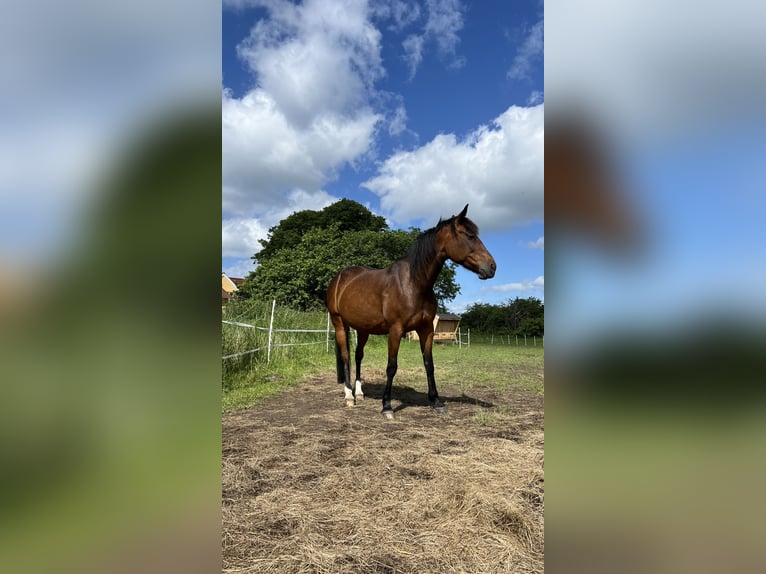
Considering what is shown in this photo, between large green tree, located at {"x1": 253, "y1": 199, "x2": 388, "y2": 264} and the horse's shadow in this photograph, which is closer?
the horse's shadow

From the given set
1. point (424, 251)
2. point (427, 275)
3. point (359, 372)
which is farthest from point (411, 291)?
point (359, 372)

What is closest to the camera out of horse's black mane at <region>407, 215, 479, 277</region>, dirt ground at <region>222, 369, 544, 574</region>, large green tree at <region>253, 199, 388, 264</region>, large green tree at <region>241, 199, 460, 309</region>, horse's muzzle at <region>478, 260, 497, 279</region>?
dirt ground at <region>222, 369, 544, 574</region>

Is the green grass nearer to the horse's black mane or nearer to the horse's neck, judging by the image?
the horse's neck

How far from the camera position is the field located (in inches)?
70.0

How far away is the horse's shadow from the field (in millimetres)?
219

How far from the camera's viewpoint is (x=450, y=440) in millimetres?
3619

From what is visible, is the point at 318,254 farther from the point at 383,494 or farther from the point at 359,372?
the point at 383,494

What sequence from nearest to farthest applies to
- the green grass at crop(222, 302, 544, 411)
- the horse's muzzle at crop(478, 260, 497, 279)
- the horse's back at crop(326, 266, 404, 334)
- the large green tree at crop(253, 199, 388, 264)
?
the horse's muzzle at crop(478, 260, 497, 279)
the horse's back at crop(326, 266, 404, 334)
the green grass at crop(222, 302, 544, 411)
the large green tree at crop(253, 199, 388, 264)

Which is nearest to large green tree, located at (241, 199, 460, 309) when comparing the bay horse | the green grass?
the green grass

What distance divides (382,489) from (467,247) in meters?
2.72

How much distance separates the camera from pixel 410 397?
5.97 meters
